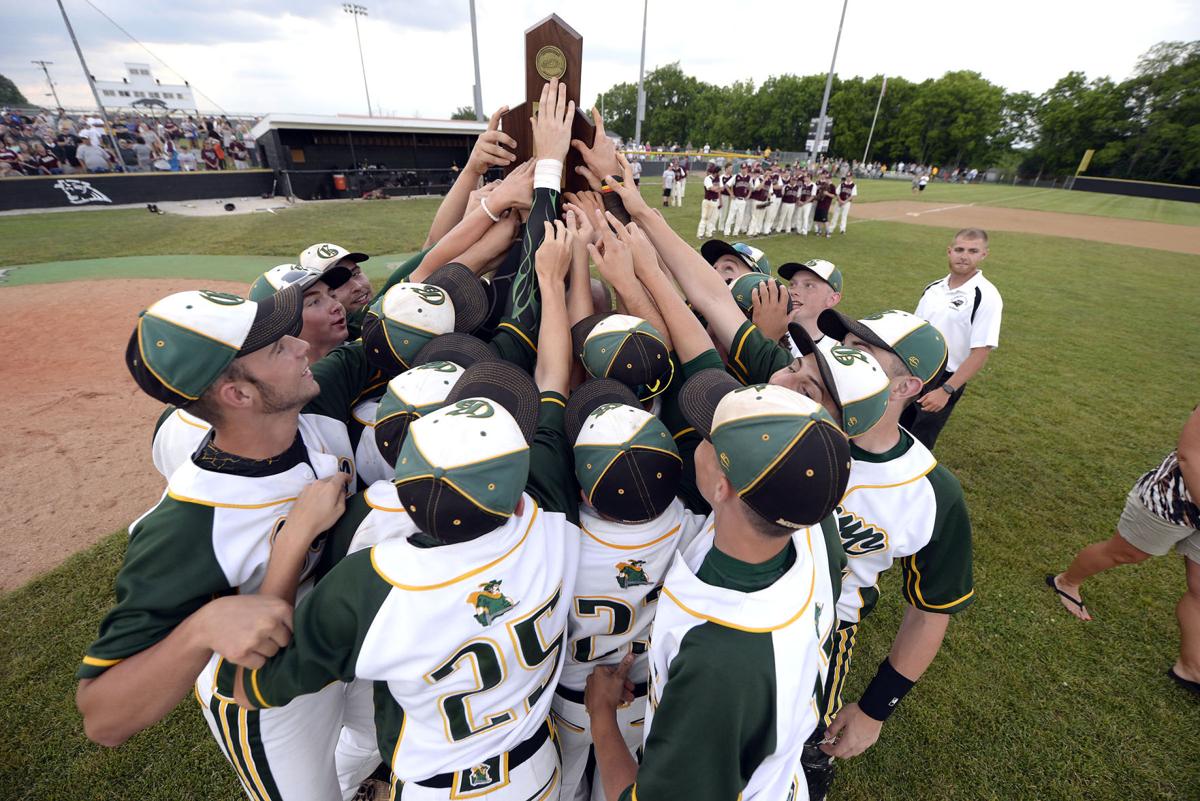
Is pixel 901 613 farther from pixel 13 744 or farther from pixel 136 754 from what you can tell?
pixel 13 744

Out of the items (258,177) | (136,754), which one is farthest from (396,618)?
(258,177)

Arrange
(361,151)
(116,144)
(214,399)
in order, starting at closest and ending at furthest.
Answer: (214,399) < (116,144) < (361,151)

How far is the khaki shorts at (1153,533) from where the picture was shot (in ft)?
11.0

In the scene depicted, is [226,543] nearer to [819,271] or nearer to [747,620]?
[747,620]

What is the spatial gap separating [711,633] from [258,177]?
90.8 feet

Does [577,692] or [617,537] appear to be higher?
[617,537]

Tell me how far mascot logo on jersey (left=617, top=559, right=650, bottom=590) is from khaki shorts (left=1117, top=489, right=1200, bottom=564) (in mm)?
3786

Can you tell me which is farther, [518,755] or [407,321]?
[407,321]

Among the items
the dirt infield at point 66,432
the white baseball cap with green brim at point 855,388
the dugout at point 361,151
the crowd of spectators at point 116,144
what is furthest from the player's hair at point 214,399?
the crowd of spectators at point 116,144

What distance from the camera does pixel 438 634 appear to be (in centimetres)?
153

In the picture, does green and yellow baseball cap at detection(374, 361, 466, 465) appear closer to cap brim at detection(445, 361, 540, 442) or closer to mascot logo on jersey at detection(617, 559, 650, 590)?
cap brim at detection(445, 361, 540, 442)

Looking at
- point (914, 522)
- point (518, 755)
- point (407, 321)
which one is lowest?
point (518, 755)

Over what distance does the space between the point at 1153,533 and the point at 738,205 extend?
15.6m

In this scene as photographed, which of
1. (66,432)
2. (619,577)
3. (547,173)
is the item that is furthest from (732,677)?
(66,432)
